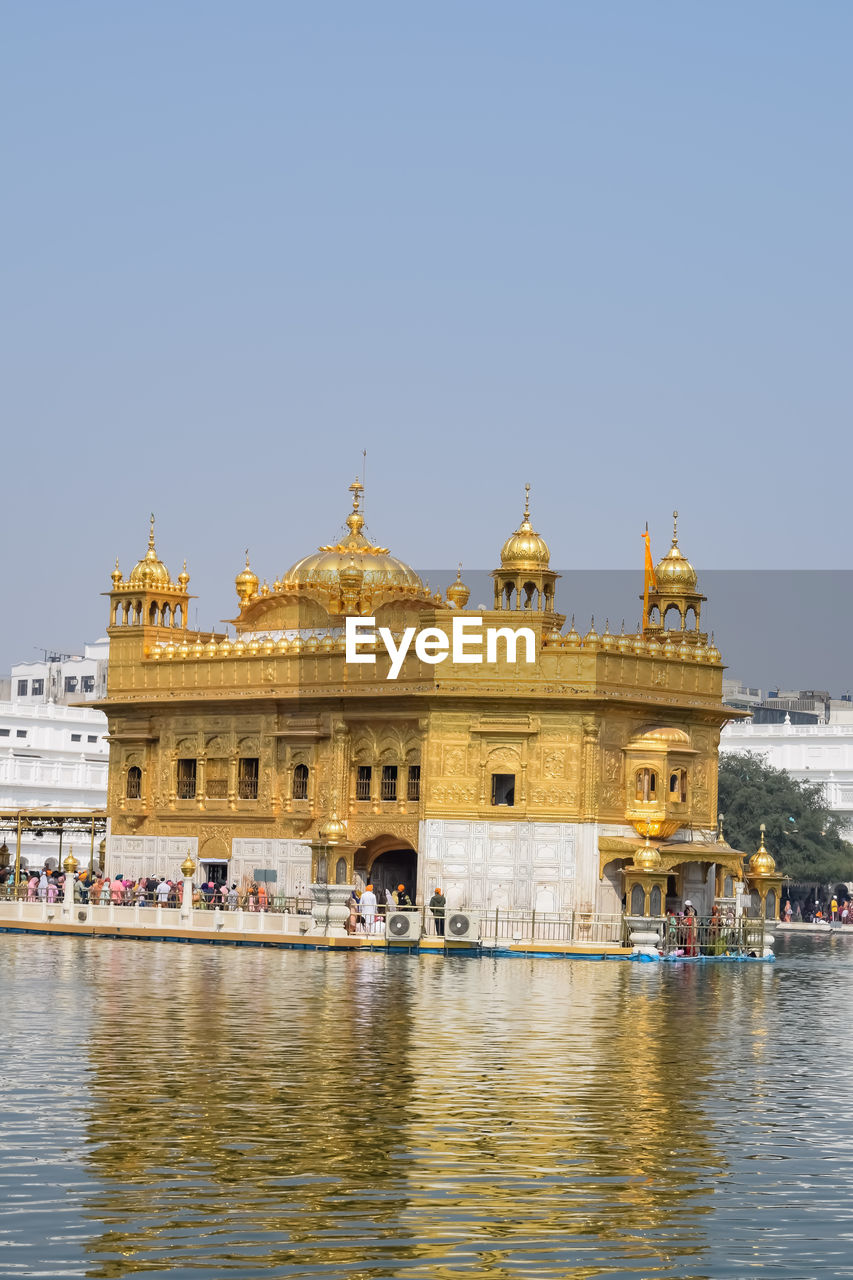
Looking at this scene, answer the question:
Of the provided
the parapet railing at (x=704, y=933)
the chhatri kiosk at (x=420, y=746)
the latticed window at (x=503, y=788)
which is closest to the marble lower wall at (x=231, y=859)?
the chhatri kiosk at (x=420, y=746)

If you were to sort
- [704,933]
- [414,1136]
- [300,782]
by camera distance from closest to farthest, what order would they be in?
1. [414,1136]
2. [704,933]
3. [300,782]

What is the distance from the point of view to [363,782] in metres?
51.8

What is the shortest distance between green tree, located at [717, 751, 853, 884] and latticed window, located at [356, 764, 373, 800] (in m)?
37.0

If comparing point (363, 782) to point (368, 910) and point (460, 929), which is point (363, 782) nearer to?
point (368, 910)

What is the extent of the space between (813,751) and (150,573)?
4942 centimetres

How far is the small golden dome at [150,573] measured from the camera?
190ft

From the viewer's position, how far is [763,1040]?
92.0 ft

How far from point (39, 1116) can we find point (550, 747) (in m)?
31.3

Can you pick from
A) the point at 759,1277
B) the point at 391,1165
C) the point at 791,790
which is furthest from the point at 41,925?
the point at 791,790

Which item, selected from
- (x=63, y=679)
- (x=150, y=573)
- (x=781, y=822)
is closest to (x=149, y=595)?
(x=150, y=573)

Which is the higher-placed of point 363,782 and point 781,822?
point 781,822

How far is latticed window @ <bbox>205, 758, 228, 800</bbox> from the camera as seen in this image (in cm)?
5475

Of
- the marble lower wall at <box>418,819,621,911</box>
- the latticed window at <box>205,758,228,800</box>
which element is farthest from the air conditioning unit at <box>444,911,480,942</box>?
the latticed window at <box>205,758,228,800</box>

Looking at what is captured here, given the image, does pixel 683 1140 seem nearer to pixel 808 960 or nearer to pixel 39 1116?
pixel 39 1116
